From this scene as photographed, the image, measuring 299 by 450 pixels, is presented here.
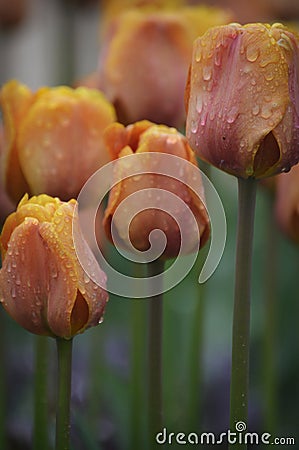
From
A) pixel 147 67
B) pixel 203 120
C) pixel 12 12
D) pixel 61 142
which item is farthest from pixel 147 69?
pixel 12 12

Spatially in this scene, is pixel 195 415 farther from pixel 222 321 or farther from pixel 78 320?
pixel 222 321

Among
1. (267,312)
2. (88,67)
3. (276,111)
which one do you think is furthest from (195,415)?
(88,67)

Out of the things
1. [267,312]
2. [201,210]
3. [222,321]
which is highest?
[201,210]

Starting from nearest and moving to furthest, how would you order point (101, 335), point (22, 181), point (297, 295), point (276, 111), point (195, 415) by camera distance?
point (276, 111)
point (22, 181)
point (195, 415)
point (101, 335)
point (297, 295)

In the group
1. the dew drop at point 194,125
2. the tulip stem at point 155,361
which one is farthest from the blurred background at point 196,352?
the dew drop at point 194,125

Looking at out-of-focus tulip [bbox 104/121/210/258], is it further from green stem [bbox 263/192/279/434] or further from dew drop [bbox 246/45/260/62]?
green stem [bbox 263/192/279/434]

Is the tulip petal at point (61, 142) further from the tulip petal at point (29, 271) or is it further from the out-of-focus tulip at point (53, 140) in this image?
the tulip petal at point (29, 271)
